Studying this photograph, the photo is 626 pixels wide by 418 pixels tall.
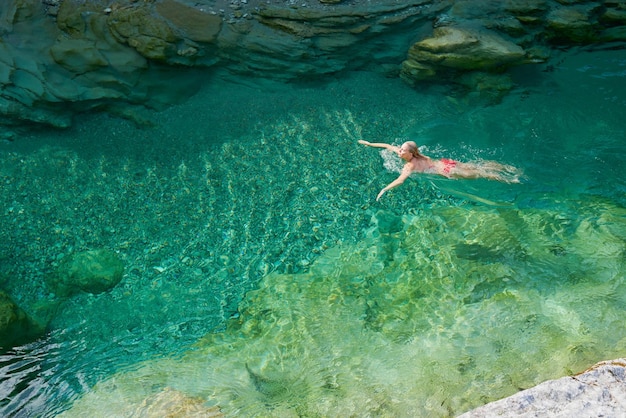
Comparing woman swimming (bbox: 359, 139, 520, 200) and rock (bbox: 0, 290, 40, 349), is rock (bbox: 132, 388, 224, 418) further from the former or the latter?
woman swimming (bbox: 359, 139, 520, 200)

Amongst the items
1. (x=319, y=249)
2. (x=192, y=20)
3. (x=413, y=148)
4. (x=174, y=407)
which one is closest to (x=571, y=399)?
(x=174, y=407)

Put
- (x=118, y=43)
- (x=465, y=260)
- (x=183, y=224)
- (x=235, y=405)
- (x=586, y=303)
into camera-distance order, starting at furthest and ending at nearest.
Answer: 1. (x=118, y=43)
2. (x=183, y=224)
3. (x=465, y=260)
4. (x=586, y=303)
5. (x=235, y=405)

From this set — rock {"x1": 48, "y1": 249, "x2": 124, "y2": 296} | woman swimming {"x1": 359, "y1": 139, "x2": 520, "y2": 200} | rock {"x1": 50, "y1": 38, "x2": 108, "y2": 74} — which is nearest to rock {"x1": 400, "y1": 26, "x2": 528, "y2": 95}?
woman swimming {"x1": 359, "y1": 139, "x2": 520, "y2": 200}

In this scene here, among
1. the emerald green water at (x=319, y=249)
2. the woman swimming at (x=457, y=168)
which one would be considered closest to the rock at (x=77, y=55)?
the emerald green water at (x=319, y=249)

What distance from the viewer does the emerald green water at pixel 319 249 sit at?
473cm

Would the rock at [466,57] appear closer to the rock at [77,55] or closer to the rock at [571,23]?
the rock at [571,23]

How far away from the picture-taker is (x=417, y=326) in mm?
5145

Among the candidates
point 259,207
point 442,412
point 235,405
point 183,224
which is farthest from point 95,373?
point 442,412

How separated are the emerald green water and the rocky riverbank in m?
0.29

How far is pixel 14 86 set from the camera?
7438 mm

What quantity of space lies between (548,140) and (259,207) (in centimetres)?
373

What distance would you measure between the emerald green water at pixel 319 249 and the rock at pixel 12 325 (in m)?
0.10

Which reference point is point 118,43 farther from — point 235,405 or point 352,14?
point 235,405

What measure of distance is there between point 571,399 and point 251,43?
5986 mm
